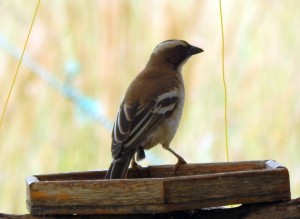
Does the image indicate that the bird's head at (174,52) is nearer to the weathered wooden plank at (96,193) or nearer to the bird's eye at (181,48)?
the bird's eye at (181,48)

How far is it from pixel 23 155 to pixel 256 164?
104 inches

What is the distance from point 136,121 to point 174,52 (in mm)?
622

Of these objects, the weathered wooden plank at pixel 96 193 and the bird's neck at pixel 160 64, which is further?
the bird's neck at pixel 160 64

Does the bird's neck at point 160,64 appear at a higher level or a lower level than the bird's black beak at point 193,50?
lower

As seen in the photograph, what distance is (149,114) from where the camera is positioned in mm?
3221

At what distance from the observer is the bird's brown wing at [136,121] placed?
3.05 m

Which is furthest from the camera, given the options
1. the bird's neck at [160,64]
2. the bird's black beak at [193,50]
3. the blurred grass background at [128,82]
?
the blurred grass background at [128,82]

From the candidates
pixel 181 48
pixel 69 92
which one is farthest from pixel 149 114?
pixel 69 92

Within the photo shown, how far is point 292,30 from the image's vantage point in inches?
211

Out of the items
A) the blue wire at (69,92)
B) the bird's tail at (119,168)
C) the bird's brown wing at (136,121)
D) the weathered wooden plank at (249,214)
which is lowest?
the weathered wooden plank at (249,214)

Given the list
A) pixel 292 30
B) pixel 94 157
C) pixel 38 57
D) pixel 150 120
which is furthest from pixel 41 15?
pixel 150 120

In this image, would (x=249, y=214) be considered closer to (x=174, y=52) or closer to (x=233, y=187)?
(x=233, y=187)

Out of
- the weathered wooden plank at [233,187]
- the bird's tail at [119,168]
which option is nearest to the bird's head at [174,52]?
the bird's tail at [119,168]

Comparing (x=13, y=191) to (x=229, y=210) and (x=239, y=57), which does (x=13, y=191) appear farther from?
(x=229, y=210)
